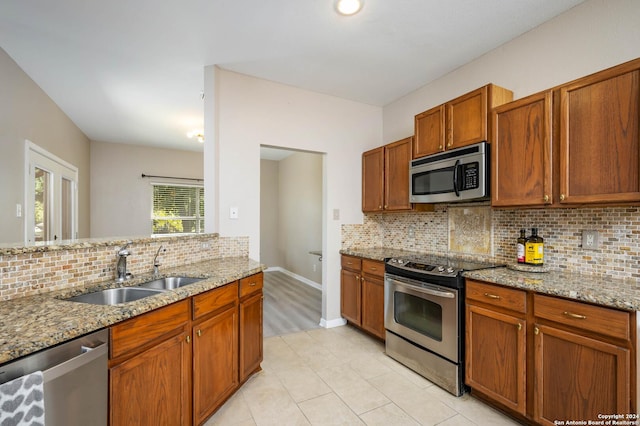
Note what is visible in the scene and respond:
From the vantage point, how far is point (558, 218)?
2.09m

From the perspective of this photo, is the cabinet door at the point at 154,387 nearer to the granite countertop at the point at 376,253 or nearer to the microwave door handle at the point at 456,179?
the granite countertop at the point at 376,253

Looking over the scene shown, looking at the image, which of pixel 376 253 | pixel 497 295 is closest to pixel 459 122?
pixel 497 295

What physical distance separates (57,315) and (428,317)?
2.30 meters

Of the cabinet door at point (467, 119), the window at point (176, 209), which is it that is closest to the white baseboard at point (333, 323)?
the cabinet door at point (467, 119)

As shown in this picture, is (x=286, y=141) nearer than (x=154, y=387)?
No

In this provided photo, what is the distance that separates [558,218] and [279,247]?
5.53 meters

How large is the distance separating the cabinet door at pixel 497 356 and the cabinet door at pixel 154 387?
6.06ft

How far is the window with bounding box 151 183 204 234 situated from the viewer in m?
6.14

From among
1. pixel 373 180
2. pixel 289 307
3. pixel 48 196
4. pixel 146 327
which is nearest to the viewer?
pixel 146 327

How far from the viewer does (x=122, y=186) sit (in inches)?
229

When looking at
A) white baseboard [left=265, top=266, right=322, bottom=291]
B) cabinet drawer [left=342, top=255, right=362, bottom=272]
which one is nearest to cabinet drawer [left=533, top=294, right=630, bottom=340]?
cabinet drawer [left=342, top=255, right=362, bottom=272]

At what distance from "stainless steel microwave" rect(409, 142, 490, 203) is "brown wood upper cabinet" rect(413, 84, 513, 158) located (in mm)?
78

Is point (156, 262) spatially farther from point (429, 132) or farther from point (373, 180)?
point (429, 132)

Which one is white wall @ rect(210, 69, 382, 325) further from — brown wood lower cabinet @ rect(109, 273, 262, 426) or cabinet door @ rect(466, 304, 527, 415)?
cabinet door @ rect(466, 304, 527, 415)
